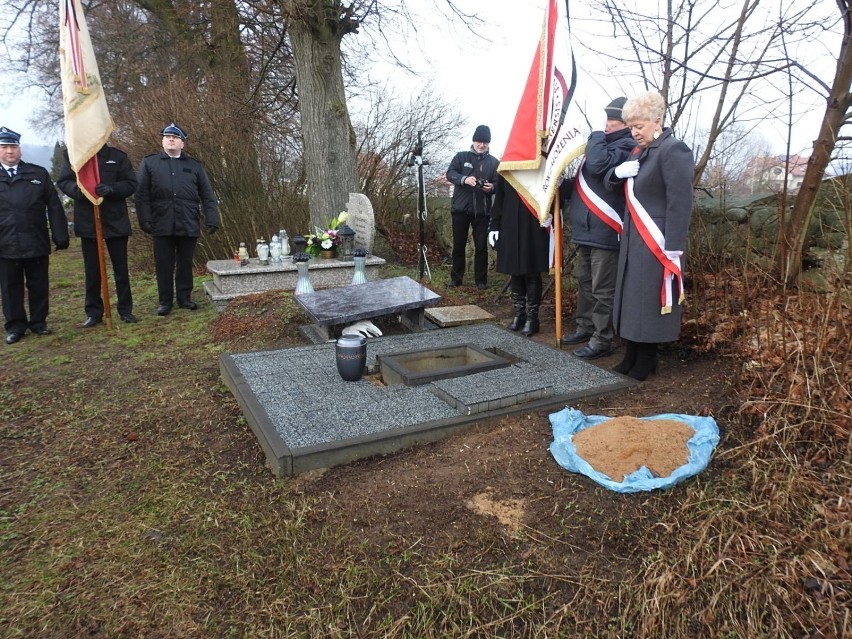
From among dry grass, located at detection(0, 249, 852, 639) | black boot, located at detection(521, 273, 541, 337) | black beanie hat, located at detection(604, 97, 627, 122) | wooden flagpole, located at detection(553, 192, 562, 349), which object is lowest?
dry grass, located at detection(0, 249, 852, 639)

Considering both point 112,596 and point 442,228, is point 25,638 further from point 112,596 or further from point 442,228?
point 442,228

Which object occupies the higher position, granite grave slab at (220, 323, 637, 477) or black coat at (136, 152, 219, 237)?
black coat at (136, 152, 219, 237)

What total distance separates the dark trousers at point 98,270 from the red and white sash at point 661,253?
15.5 feet

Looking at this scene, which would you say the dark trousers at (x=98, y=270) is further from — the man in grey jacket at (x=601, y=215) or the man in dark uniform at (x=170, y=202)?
the man in grey jacket at (x=601, y=215)

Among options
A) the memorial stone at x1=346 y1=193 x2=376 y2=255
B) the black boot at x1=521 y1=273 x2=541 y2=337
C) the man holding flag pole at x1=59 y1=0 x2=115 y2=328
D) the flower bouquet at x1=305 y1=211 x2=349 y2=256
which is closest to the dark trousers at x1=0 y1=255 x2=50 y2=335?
the man holding flag pole at x1=59 y1=0 x2=115 y2=328

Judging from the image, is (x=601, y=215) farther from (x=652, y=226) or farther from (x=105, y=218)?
(x=105, y=218)

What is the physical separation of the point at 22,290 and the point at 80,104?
1741 millimetres

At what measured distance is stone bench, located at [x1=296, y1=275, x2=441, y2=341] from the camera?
191 inches

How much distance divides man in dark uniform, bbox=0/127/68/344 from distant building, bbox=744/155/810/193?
5.70 metres

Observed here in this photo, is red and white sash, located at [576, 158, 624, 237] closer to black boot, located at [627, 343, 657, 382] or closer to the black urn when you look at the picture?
black boot, located at [627, 343, 657, 382]

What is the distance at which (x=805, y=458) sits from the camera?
8.49 feet

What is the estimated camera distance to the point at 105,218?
18.6ft

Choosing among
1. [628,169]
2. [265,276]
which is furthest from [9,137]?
[628,169]

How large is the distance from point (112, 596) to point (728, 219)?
4.73 metres
